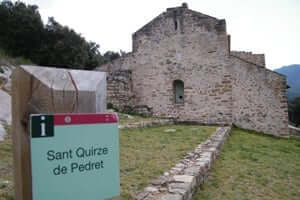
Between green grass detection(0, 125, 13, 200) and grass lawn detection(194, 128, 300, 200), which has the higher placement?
green grass detection(0, 125, 13, 200)

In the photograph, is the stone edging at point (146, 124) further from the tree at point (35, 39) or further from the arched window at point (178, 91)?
the tree at point (35, 39)

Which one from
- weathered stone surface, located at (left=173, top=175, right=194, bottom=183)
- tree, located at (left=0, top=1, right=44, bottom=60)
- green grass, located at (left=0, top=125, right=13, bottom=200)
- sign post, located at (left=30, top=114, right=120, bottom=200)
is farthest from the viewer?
tree, located at (left=0, top=1, right=44, bottom=60)

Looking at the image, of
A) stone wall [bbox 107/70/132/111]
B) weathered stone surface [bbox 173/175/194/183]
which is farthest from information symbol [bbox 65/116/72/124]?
stone wall [bbox 107/70/132/111]

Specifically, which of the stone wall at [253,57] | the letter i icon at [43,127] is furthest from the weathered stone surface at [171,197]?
the stone wall at [253,57]

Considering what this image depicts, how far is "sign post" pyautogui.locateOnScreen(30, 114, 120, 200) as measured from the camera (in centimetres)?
106

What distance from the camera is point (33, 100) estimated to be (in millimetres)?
1117

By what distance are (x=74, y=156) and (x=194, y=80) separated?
37.5ft

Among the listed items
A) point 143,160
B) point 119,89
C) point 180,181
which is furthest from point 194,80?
point 180,181

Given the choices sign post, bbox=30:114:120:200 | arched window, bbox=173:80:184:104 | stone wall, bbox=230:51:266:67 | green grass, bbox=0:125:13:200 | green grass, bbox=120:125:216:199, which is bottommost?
green grass, bbox=120:125:216:199

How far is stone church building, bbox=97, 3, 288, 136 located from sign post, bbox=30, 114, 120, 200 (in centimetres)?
1097

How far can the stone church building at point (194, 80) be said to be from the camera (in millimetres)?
11445

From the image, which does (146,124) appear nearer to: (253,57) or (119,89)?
(119,89)

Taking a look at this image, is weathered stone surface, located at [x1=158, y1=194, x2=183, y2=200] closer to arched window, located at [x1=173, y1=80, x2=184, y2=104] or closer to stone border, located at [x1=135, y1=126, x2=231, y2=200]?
stone border, located at [x1=135, y1=126, x2=231, y2=200]

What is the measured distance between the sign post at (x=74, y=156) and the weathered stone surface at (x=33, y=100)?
0.19ft
